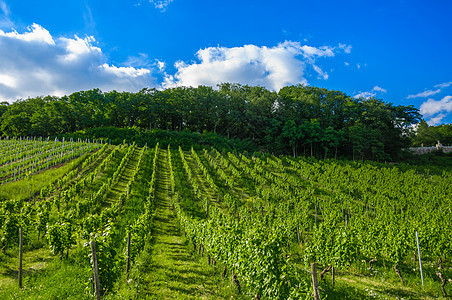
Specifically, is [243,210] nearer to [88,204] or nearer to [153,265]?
[153,265]

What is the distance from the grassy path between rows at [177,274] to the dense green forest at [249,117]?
4278 centimetres

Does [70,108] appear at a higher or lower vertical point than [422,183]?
higher

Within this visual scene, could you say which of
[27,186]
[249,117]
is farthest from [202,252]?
[249,117]

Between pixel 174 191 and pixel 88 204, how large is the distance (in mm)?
8978

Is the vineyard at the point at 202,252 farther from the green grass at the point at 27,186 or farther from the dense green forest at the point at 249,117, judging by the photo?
the dense green forest at the point at 249,117

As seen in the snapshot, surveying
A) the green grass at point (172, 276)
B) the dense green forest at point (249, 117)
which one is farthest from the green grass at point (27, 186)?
the dense green forest at point (249, 117)

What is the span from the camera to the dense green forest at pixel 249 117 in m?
54.1

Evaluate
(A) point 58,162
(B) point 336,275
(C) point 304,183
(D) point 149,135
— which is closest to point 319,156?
(C) point 304,183

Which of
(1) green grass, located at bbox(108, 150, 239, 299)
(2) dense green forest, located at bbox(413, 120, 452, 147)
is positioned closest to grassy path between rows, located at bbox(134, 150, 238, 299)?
(1) green grass, located at bbox(108, 150, 239, 299)

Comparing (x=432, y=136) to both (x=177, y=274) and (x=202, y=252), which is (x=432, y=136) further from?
Answer: (x=177, y=274)

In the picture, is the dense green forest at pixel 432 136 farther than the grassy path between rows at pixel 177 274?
Yes

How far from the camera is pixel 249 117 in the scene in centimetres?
5684

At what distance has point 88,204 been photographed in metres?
15.9

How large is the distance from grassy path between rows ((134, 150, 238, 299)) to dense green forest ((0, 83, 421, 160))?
4278cm
